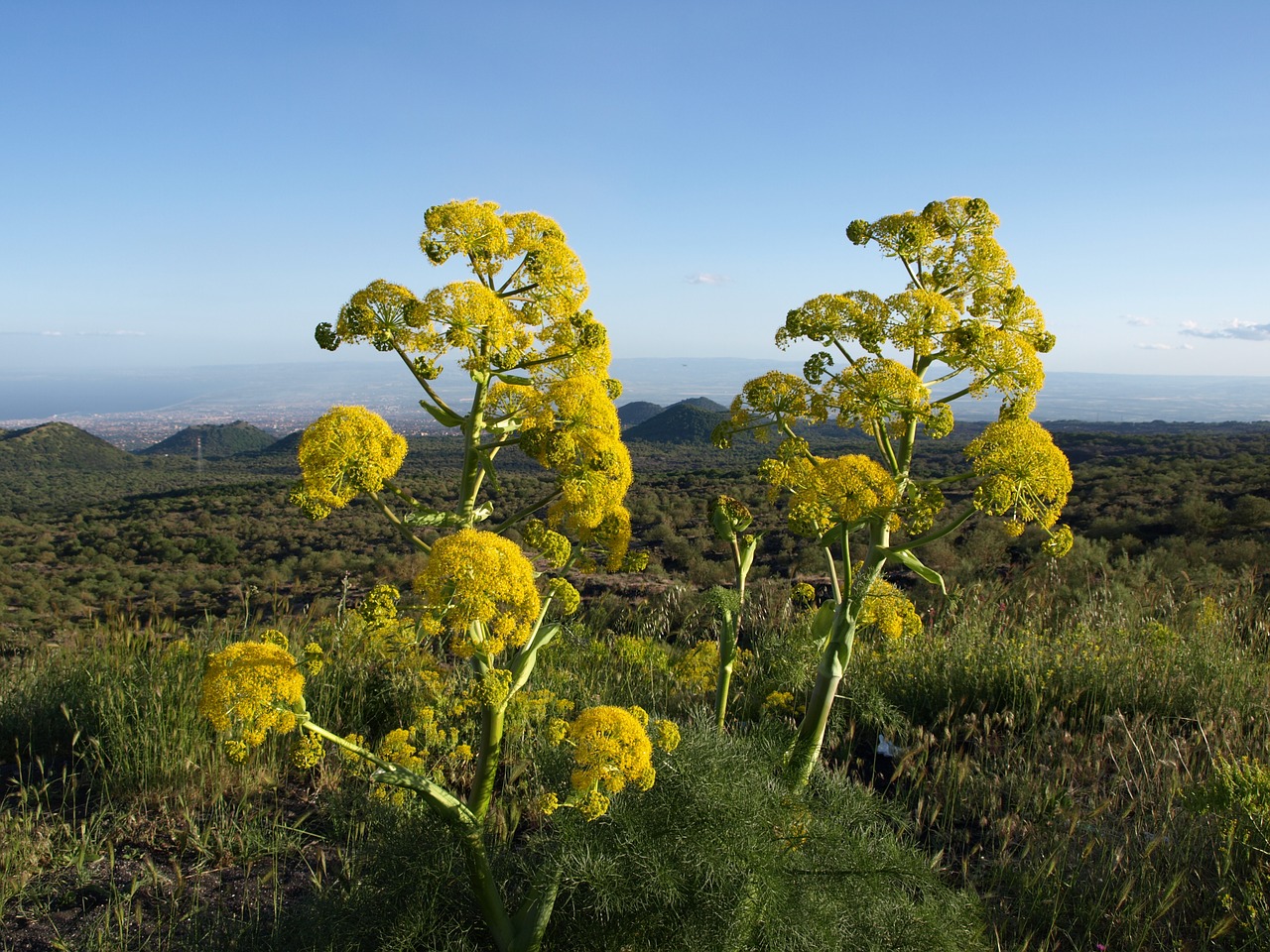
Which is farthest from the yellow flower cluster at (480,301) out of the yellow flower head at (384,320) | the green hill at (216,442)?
the green hill at (216,442)

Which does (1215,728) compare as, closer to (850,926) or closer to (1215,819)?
(1215,819)

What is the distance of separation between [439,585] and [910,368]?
1992 millimetres

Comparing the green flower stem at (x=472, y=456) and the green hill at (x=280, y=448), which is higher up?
the green flower stem at (x=472, y=456)

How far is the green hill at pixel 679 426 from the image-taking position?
172ft

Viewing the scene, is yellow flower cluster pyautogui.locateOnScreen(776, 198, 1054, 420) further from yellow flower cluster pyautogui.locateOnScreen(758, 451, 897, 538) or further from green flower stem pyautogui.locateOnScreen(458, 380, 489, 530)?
green flower stem pyautogui.locateOnScreen(458, 380, 489, 530)

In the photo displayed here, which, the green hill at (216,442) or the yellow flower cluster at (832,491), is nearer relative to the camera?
the yellow flower cluster at (832,491)

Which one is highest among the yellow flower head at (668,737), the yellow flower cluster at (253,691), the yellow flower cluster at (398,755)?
the yellow flower cluster at (253,691)

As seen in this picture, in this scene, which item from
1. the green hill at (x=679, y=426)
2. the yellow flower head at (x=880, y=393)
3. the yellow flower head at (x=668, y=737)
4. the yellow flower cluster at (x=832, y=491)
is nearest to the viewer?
the yellow flower head at (x=668, y=737)

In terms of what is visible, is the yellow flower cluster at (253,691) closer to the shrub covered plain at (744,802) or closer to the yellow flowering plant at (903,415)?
the shrub covered plain at (744,802)

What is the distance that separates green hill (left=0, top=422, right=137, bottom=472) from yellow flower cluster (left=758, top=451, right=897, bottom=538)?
70218mm

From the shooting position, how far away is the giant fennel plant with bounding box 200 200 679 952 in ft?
7.00

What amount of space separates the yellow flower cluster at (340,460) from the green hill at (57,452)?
69607 mm

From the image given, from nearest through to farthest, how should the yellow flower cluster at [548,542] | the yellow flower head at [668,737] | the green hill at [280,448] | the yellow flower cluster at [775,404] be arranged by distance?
the yellow flower cluster at [548,542]
the yellow flower head at [668,737]
the yellow flower cluster at [775,404]
the green hill at [280,448]

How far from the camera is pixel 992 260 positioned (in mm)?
3000
